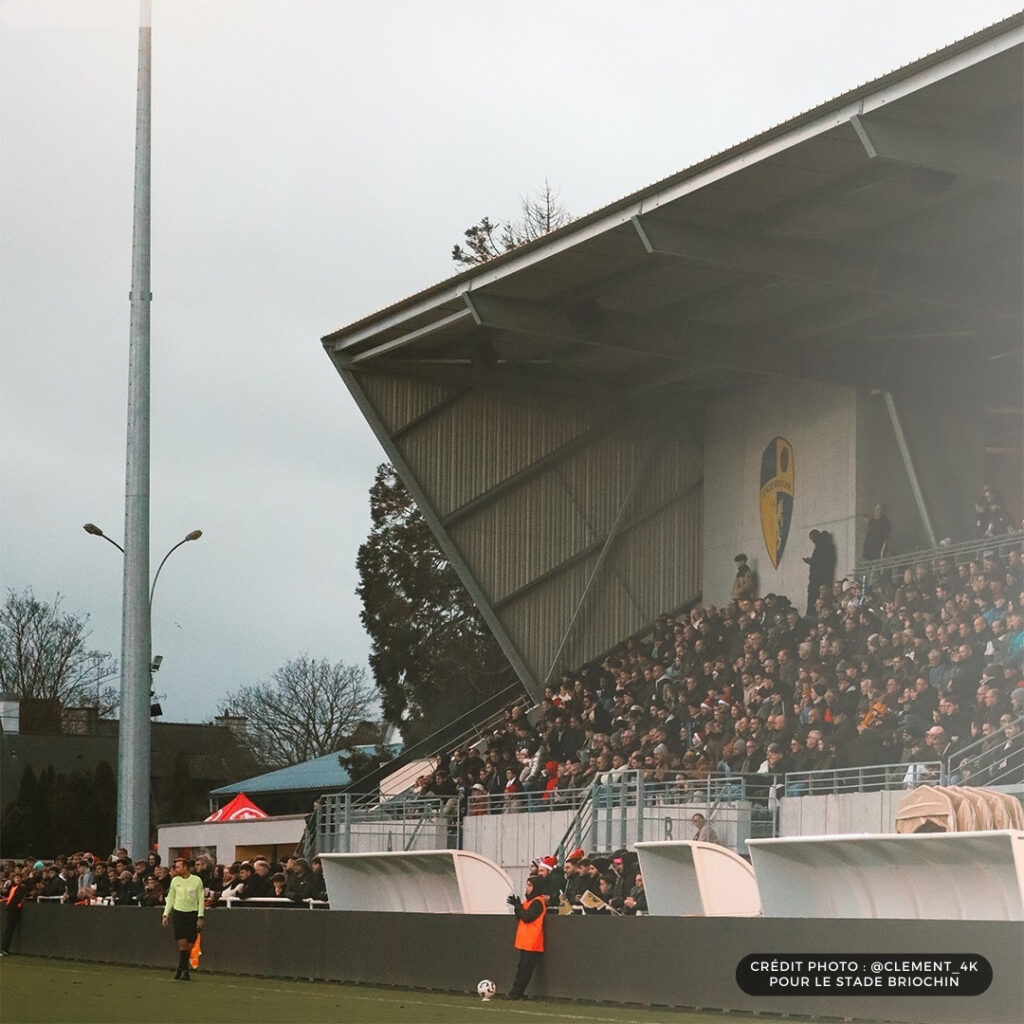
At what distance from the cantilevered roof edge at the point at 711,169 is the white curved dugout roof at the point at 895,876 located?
8.85 metres

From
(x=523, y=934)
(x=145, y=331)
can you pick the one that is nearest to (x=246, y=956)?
(x=523, y=934)

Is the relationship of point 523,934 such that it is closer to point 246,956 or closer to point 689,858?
point 689,858

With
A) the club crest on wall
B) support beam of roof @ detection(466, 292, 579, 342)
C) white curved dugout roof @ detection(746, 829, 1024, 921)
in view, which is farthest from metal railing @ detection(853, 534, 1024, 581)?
white curved dugout roof @ detection(746, 829, 1024, 921)

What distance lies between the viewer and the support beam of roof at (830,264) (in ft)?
88.0

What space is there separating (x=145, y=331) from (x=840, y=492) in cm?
1284

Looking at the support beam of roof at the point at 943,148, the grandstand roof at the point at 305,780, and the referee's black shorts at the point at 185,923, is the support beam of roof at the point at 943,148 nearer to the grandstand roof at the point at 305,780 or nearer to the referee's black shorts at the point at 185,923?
the referee's black shorts at the point at 185,923

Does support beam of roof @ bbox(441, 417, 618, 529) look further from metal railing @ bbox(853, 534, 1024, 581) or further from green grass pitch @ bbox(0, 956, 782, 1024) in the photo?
green grass pitch @ bbox(0, 956, 782, 1024)

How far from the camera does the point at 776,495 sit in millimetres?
35250

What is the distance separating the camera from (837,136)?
23.2 metres

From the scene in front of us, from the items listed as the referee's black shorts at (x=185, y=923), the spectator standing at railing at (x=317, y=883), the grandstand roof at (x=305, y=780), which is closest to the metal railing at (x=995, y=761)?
the referee's black shorts at (x=185, y=923)

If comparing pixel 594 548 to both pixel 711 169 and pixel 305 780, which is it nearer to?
pixel 711 169

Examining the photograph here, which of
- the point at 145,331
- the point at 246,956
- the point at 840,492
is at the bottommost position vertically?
the point at 246,956

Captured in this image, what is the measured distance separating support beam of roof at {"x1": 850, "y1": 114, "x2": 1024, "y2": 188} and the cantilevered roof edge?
391 mm

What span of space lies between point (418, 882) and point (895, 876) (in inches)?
344
